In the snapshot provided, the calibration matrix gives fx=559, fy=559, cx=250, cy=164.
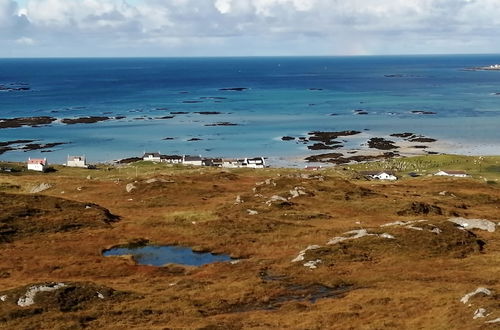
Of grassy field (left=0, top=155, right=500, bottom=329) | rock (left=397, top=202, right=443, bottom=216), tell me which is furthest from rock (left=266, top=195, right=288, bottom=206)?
rock (left=397, top=202, right=443, bottom=216)

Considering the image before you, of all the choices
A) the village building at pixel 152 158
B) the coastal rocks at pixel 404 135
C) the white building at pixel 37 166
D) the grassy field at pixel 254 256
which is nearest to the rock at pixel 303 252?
the grassy field at pixel 254 256

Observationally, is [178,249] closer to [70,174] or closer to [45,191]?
[45,191]

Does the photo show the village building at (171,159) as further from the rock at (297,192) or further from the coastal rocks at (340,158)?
the rock at (297,192)

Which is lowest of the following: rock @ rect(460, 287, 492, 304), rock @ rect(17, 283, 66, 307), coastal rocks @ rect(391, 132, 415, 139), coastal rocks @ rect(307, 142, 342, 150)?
coastal rocks @ rect(307, 142, 342, 150)

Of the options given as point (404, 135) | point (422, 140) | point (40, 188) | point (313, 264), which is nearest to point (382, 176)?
point (422, 140)

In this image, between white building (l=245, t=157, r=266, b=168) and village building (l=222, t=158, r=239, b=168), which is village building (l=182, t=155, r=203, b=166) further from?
white building (l=245, t=157, r=266, b=168)

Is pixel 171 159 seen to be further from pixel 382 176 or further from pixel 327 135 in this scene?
pixel 327 135

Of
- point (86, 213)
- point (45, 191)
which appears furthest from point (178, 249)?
point (45, 191)
